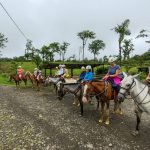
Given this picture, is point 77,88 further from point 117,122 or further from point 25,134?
point 25,134

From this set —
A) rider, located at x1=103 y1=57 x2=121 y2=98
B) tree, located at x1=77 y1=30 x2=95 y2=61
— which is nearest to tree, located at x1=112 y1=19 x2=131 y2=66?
tree, located at x1=77 y1=30 x2=95 y2=61

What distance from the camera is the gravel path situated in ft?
29.9

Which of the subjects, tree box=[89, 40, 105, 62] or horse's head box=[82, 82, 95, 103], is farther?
tree box=[89, 40, 105, 62]

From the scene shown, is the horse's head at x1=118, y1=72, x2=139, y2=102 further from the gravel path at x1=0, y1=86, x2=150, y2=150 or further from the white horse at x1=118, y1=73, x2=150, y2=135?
the gravel path at x1=0, y1=86, x2=150, y2=150

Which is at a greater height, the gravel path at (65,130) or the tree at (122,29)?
the tree at (122,29)

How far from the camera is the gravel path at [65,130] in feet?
29.9

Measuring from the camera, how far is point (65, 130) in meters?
10.7

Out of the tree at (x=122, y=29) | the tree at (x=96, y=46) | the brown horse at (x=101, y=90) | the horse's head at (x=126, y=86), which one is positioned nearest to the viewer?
the horse's head at (x=126, y=86)

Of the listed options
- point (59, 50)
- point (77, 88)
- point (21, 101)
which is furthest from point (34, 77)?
point (59, 50)

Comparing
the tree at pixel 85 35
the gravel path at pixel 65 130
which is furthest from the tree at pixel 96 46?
the gravel path at pixel 65 130

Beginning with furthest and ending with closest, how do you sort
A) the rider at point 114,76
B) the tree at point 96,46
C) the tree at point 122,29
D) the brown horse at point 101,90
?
the tree at point 96,46 < the tree at point 122,29 < the rider at point 114,76 < the brown horse at point 101,90

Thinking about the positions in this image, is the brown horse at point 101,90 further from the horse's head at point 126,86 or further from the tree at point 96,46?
the tree at point 96,46

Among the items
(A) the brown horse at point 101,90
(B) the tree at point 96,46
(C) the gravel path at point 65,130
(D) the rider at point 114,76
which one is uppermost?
(B) the tree at point 96,46

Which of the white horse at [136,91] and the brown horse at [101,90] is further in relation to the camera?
the brown horse at [101,90]
